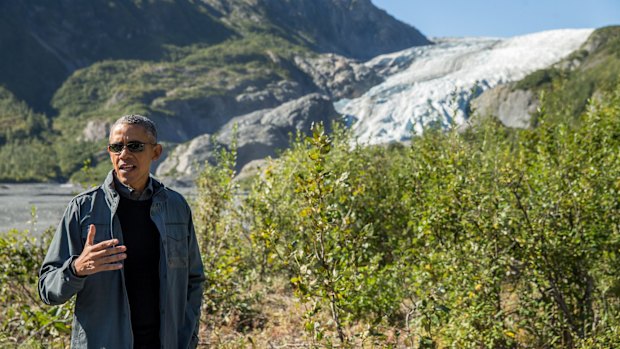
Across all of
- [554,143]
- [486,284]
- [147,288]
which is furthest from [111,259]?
[554,143]

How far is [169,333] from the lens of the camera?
3.38m

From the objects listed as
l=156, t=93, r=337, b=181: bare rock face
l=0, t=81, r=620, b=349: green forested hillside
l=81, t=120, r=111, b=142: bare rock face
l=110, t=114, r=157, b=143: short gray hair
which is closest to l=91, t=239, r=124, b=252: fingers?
l=110, t=114, r=157, b=143: short gray hair

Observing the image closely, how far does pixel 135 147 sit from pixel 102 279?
820 mm

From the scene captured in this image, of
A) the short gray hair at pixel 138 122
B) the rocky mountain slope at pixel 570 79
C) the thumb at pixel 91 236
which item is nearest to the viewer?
the thumb at pixel 91 236

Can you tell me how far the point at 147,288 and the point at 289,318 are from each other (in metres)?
5.42

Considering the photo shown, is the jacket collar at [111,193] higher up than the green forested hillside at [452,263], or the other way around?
the jacket collar at [111,193]

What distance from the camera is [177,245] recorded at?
3.57 m

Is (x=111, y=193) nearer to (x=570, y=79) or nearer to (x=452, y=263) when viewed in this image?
(x=452, y=263)

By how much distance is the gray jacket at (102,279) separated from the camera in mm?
3168

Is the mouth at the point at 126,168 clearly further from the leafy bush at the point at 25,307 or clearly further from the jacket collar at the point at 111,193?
the leafy bush at the point at 25,307

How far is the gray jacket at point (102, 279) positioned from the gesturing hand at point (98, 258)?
0.10 meters

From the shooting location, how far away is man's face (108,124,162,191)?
3.43 metres

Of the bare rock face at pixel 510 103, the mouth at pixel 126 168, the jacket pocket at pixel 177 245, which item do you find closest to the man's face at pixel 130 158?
the mouth at pixel 126 168

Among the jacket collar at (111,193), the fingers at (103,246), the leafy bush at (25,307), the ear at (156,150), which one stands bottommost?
the leafy bush at (25,307)
